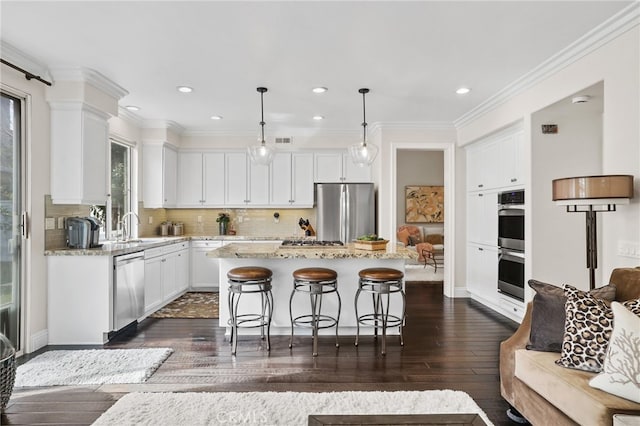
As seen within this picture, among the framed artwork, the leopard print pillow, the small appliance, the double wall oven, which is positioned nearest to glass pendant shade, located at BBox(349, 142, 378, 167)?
the double wall oven

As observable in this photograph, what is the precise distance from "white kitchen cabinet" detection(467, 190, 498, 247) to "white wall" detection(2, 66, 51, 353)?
16.5ft

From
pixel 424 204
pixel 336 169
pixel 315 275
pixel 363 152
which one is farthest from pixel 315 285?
pixel 424 204

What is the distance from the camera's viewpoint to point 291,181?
6484 millimetres

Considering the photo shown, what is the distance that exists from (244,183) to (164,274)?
6.76 feet

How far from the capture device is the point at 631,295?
215 centimetres

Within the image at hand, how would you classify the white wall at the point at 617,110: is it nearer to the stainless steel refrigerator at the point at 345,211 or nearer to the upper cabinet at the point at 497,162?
the upper cabinet at the point at 497,162

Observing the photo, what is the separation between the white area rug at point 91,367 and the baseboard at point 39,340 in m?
0.18

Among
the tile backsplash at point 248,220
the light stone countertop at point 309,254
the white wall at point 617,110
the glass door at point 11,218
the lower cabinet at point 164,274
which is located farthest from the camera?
the tile backsplash at point 248,220

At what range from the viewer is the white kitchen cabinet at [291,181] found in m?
6.48

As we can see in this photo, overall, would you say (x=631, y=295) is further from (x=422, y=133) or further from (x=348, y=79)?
(x=422, y=133)

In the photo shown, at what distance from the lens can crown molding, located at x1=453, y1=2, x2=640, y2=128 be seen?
104 inches

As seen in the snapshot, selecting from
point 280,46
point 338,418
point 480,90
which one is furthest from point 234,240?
point 338,418

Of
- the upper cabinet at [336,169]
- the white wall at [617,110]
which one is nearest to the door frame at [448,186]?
the upper cabinet at [336,169]

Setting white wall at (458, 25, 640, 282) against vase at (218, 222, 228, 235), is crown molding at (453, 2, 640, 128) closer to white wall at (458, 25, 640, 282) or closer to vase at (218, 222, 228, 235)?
white wall at (458, 25, 640, 282)
